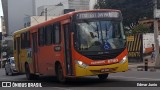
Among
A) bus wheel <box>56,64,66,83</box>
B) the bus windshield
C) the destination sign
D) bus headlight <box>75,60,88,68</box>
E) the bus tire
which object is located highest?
the destination sign

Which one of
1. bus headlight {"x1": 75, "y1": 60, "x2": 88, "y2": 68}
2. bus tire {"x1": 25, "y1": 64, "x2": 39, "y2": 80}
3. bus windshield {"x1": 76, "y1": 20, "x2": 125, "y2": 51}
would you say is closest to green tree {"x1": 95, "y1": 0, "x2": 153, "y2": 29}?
bus tire {"x1": 25, "y1": 64, "x2": 39, "y2": 80}

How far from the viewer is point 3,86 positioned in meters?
17.4

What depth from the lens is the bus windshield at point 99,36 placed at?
15484mm

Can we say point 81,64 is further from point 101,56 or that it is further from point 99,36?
point 99,36

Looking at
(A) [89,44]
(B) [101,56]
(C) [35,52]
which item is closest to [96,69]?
(B) [101,56]

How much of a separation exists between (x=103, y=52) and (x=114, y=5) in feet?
150

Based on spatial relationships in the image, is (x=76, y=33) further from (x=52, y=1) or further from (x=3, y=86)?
(x=52, y=1)

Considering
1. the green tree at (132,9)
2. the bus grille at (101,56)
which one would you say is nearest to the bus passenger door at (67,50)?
the bus grille at (101,56)

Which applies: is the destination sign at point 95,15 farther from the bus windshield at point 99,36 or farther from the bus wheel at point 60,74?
the bus wheel at point 60,74

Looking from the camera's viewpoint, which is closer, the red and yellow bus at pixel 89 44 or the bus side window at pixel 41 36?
the red and yellow bus at pixel 89 44

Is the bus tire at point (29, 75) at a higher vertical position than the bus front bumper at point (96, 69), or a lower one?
lower

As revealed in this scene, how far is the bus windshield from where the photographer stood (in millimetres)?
15484

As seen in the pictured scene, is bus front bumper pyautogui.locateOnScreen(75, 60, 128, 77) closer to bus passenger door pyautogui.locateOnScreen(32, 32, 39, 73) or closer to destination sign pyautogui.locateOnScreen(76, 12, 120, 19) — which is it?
destination sign pyautogui.locateOnScreen(76, 12, 120, 19)

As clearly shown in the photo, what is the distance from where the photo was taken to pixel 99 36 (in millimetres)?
15617
